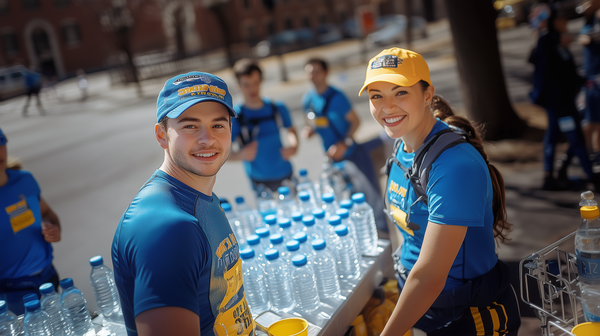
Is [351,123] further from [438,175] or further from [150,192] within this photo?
[150,192]

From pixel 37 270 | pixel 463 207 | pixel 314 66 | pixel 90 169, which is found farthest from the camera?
pixel 90 169

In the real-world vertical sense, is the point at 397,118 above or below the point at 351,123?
above

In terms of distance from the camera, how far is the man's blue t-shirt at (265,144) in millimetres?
4355

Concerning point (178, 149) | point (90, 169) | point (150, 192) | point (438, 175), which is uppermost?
point (178, 149)

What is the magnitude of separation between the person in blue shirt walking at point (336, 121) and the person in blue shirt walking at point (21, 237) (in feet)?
9.03

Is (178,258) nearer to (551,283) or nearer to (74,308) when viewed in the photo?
(74,308)

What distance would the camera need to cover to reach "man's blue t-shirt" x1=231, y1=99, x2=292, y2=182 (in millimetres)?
4355

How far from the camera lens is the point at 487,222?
1.91 metres

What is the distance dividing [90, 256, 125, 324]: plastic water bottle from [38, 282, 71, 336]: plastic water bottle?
213mm

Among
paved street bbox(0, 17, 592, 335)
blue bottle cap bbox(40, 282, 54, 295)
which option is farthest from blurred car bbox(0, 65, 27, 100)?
blue bottle cap bbox(40, 282, 54, 295)

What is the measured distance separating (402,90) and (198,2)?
43717mm

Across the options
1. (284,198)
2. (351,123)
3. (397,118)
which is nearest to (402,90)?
(397,118)

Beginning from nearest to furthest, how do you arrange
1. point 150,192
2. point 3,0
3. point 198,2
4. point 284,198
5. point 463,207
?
point 150,192 → point 463,207 → point 284,198 → point 3,0 → point 198,2

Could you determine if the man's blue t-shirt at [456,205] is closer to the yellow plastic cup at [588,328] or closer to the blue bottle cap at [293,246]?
the yellow plastic cup at [588,328]
